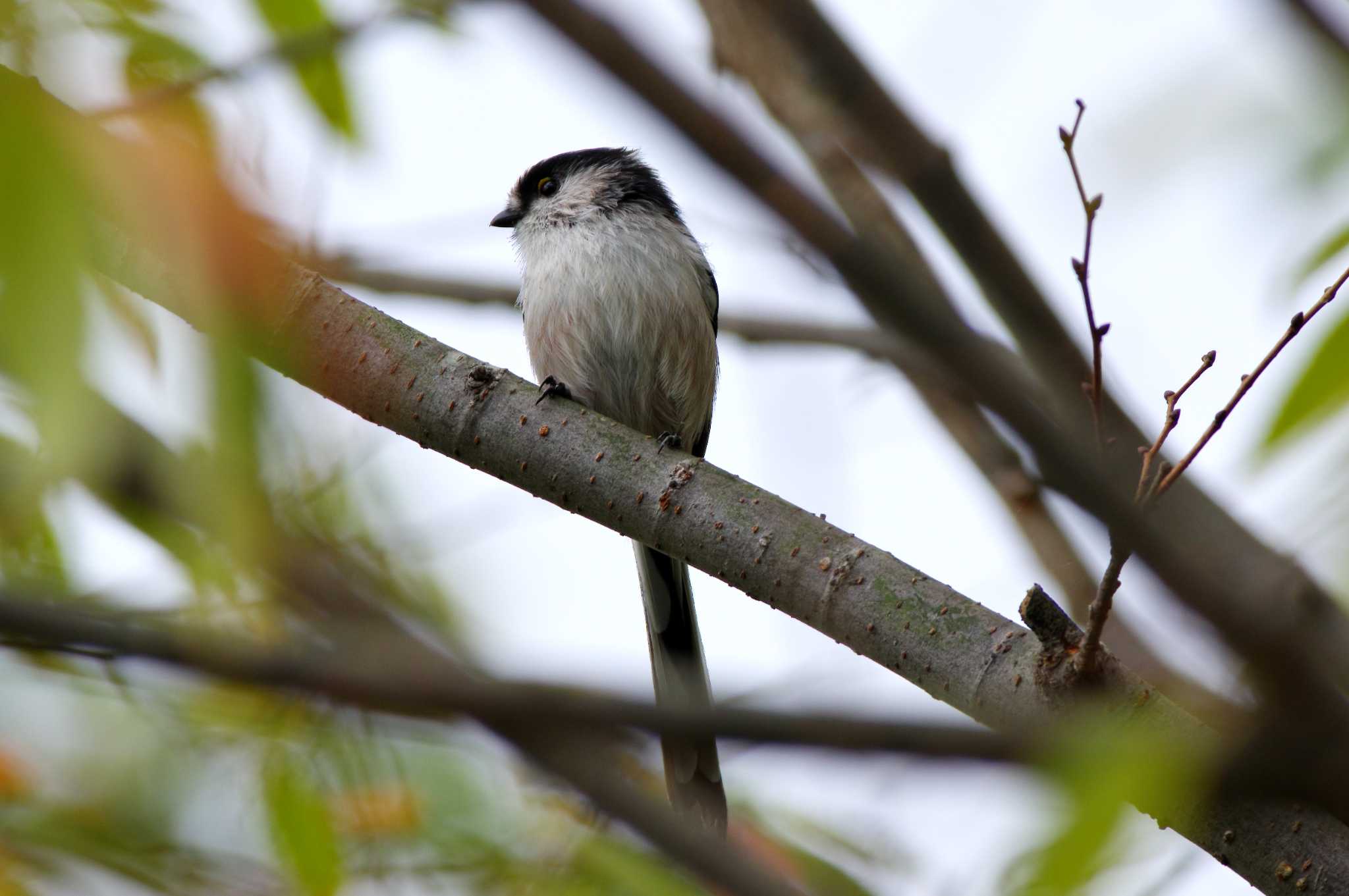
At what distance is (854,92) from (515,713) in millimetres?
613

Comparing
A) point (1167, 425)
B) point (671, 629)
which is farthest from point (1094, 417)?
point (671, 629)

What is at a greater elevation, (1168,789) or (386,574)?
(386,574)

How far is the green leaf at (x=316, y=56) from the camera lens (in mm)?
1648

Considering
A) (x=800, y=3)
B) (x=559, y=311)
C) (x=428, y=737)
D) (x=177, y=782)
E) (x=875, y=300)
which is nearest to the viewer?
(x=875, y=300)

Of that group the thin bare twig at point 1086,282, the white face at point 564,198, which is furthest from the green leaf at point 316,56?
the white face at point 564,198

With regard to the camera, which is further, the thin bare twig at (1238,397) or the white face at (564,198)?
the white face at (564,198)

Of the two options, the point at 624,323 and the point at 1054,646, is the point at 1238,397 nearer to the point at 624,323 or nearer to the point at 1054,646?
the point at 1054,646

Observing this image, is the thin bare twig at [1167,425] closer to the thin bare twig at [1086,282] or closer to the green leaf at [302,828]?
the thin bare twig at [1086,282]

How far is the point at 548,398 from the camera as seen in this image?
259cm

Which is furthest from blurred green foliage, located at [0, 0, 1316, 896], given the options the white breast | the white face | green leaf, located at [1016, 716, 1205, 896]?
the white face

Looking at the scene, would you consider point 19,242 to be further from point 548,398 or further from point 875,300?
point 548,398

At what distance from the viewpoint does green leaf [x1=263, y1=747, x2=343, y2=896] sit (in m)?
2.40

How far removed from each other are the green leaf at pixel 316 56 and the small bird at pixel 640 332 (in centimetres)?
189

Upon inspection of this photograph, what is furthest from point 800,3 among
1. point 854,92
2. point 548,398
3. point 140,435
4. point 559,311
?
point 559,311
